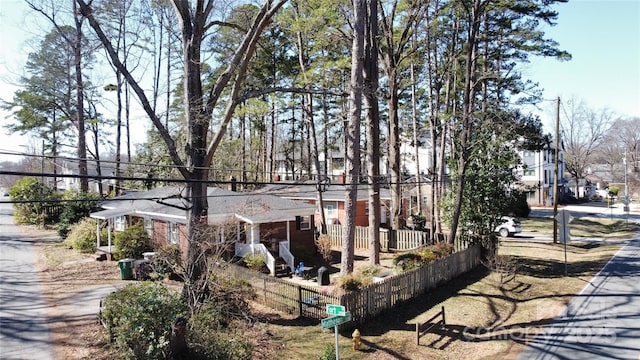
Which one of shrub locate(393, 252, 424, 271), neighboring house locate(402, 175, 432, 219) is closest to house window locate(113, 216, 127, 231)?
shrub locate(393, 252, 424, 271)

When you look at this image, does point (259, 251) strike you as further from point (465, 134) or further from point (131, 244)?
point (465, 134)

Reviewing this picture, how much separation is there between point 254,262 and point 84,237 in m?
11.8

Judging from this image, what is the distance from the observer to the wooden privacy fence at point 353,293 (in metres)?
12.0

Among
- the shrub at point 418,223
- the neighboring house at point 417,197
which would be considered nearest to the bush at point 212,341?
the shrub at point 418,223

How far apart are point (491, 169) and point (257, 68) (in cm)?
1742

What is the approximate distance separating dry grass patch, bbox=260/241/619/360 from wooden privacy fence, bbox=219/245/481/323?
1.07ft

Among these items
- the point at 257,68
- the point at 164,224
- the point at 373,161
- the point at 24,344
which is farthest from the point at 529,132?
the point at 24,344

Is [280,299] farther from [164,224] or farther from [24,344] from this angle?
[164,224]

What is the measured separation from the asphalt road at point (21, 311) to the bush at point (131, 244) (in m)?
3.45

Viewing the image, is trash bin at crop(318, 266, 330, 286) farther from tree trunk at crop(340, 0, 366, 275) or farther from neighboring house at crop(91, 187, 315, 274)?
neighboring house at crop(91, 187, 315, 274)

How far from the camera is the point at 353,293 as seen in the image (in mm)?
11844

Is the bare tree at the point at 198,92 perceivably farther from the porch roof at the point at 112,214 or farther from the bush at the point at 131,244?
the porch roof at the point at 112,214

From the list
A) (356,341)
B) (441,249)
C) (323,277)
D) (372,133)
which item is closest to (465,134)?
(372,133)

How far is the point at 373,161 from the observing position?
17.0 metres
